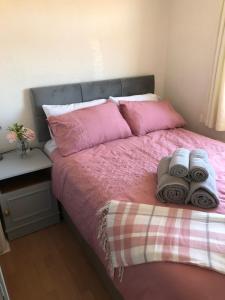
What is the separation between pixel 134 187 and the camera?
1499 millimetres

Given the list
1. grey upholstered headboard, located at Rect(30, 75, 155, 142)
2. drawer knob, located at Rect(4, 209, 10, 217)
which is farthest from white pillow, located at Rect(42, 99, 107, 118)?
drawer knob, located at Rect(4, 209, 10, 217)

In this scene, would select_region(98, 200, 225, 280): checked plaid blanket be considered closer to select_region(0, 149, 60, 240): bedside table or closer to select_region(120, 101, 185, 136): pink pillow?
select_region(0, 149, 60, 240): bedside table

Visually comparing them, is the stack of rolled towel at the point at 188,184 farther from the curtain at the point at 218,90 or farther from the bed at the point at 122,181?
the curtain at the point at 218,90

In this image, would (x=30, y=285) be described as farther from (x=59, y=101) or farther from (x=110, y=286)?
(x=59, y=101)

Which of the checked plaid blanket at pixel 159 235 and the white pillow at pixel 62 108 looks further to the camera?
the white pillow at pixel 62 108

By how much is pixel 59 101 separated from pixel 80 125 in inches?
17.3

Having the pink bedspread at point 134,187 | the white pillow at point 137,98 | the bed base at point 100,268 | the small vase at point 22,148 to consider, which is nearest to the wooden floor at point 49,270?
the bed base at point 100,268

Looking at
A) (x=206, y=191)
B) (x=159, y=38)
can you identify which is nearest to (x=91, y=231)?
(x=206, y=191)

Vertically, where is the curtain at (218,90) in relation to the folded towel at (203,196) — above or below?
above

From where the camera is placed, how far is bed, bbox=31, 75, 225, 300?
38.1 inches

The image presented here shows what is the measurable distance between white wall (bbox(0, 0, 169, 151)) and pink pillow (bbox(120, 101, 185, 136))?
0.47m

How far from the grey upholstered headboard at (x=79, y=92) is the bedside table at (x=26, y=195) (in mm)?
331

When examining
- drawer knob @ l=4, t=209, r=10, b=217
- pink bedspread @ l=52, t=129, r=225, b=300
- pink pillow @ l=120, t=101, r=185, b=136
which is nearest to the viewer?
pink bedspread @ l=52, t=129, r=225, b=300

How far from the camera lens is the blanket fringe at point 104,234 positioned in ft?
4.04
